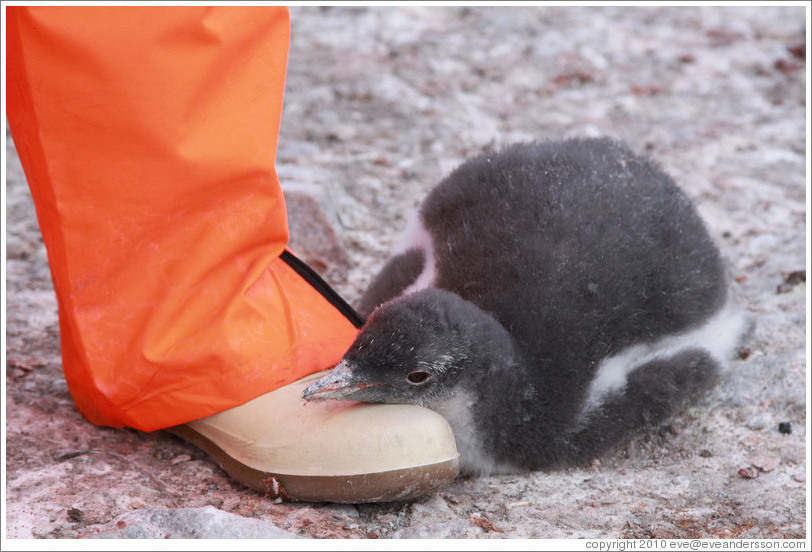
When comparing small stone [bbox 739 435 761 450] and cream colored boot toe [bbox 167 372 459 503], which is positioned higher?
cream colored boot toe [bbox 167 372 459 503]

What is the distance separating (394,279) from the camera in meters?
3.02

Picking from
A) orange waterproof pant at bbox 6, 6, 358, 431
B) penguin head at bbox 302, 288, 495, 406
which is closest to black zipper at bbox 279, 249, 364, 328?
orange waterproof pant at bbox 6, 6, 358, 431

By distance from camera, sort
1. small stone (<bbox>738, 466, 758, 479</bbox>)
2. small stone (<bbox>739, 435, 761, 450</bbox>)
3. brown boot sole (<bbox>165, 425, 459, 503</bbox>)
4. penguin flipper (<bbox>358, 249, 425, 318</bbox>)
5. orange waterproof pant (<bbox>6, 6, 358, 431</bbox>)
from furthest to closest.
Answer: penguin flipper (<bbox>358, 249, 425, 318</bbox>)
small stone (<bbox>739, 435, 761, 450</bbox>)
small stone (<bbox>738, 466, 758, 479</bbox>)
brown boot sole (<bbox>165, 425, 459, 503</bbox>)
orange waterproof pant (<bbox>6, 6, 358, 431</bbox>)

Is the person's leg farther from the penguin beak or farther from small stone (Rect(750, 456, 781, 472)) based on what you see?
small stone (Rect(750, 456, 781, 472))

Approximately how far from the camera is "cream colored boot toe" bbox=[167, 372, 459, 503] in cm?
229

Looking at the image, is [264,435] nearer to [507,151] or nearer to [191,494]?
[191,494]

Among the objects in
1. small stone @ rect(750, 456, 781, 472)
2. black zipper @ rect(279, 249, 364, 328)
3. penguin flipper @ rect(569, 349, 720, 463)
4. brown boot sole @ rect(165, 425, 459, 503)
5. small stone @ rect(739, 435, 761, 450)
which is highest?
black zipper @ rect(279, 249, 364, 328)

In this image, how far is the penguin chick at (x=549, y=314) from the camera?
2414 mm

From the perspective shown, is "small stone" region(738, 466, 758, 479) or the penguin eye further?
"small stone" region(738, 466, 758, 479)

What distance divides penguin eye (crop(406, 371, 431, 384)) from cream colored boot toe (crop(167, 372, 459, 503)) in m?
0.08

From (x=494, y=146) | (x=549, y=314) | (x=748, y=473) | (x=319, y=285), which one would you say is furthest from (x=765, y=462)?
(x=494, y=146)

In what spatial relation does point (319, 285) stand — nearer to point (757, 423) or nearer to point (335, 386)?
point (335, 386)

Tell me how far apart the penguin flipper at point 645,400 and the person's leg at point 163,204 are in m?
0.77

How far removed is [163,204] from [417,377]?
80cm
